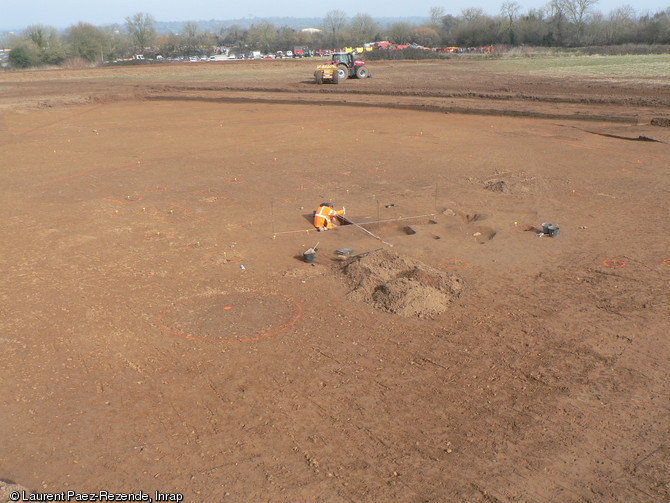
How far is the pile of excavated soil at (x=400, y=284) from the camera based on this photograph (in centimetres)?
1000

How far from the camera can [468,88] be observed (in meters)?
38.3

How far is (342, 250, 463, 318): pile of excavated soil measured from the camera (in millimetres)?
10000

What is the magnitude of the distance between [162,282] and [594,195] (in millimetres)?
12532

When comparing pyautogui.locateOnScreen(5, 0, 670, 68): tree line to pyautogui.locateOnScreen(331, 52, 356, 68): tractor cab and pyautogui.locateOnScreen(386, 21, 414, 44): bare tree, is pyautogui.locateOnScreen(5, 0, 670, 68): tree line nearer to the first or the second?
pyautogui.locateOnScreen(386, 21, 414, 44): bare tree

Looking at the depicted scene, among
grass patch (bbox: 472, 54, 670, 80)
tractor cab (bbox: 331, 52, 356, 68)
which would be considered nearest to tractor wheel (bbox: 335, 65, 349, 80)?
tractor cab (bbox: 331, 52, 356, 68)

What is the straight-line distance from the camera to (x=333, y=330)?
30.8ft

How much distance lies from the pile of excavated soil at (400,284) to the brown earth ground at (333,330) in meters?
0.25

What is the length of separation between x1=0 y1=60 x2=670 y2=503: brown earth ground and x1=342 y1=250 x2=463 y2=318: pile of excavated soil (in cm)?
25

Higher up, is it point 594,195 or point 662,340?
point 594,195

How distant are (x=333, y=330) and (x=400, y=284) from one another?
176cm

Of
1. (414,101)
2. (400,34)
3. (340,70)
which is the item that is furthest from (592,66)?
(400,34)

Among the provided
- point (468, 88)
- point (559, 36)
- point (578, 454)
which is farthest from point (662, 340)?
point (559, 36)

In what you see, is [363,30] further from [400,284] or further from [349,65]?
[400,284]

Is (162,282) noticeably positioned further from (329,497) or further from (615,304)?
(615,304)
